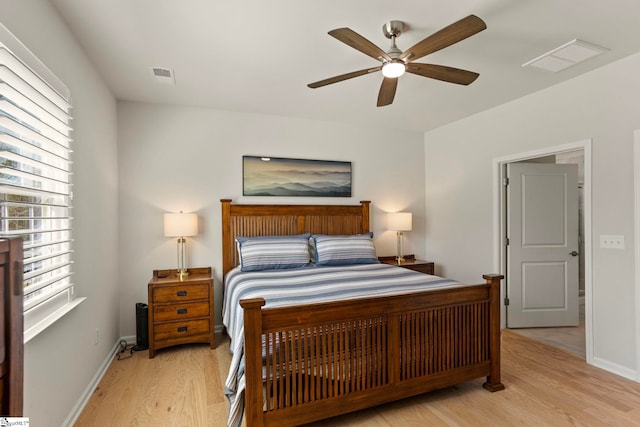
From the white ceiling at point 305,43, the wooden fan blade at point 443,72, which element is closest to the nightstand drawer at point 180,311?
the white ceiling at point 305,43

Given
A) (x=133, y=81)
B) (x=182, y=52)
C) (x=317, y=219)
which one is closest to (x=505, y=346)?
(x=317, y=219)

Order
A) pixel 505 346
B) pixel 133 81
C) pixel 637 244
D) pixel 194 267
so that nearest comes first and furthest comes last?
pixel 637 244
pixel 133 81
pixel 505 346
pixel 194 267

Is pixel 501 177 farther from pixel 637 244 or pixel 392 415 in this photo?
pixel 392 415

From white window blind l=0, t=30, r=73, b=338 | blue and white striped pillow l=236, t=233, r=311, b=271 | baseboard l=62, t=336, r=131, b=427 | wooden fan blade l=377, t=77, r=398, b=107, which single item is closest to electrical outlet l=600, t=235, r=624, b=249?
wooden fan blade l=377, t=77, r=398, b=107

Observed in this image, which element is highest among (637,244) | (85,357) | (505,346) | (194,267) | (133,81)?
(133,81)

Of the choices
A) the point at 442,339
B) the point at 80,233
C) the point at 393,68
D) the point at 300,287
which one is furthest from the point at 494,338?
the point at 80,233

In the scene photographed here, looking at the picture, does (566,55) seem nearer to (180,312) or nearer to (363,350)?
(363,350)

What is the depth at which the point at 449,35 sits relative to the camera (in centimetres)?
183

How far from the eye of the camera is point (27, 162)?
1643mm

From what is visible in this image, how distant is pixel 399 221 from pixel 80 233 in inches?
135

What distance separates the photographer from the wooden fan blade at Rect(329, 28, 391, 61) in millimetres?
1785

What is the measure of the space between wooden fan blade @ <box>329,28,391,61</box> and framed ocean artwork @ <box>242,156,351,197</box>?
218 centimetres

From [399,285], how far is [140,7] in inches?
102

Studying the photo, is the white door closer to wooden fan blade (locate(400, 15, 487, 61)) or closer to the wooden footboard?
the wooden footboard
